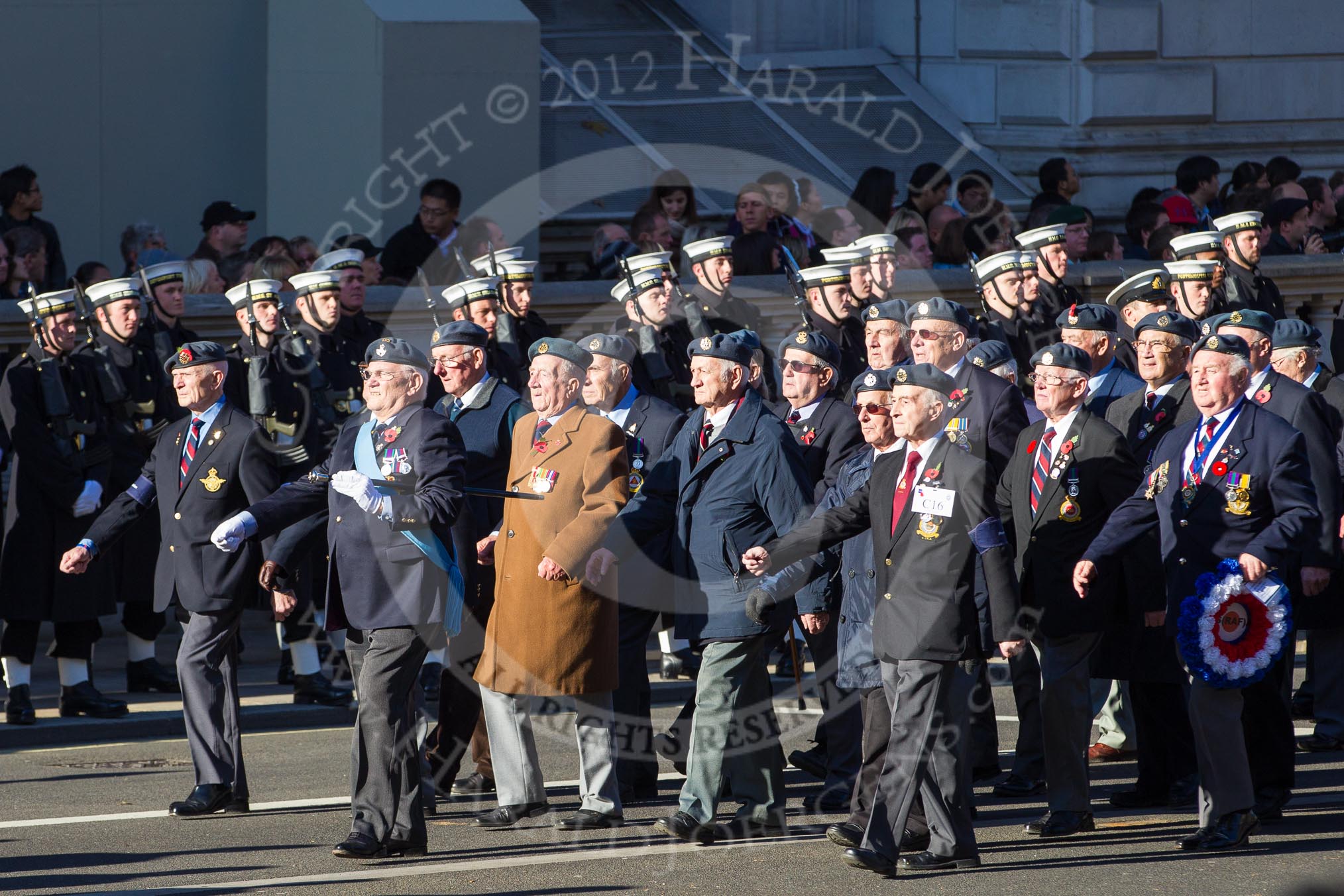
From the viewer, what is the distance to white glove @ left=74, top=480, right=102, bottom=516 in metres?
11.8

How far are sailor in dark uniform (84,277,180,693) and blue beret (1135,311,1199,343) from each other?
548 centimetres

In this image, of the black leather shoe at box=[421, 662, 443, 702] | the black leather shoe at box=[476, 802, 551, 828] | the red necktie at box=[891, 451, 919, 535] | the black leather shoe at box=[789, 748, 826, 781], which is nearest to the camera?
the red necktie at box=[891, 451, 919, 535]

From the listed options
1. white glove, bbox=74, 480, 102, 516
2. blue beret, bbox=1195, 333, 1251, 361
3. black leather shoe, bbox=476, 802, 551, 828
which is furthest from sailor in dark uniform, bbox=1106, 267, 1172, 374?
white glove, bbox=74, 480, 102, 516

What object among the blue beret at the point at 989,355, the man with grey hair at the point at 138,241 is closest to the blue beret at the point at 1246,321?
the blue beret at the point at 989,355

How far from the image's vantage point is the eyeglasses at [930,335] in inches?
400

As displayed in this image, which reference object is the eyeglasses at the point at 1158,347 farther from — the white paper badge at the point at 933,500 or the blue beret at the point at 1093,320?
the white paper badge at the point at 933,500

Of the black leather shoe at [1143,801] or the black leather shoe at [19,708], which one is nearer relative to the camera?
the black leather shoe at [1143,801]

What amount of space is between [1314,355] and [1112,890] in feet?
13.1

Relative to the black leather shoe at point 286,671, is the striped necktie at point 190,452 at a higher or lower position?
higher

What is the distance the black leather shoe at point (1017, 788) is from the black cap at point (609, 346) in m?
2.63

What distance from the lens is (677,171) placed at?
15992mm

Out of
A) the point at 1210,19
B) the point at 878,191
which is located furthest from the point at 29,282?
the point at 1210,19

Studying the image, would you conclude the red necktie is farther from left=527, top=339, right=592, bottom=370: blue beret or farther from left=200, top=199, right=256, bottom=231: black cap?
left=200, top=199, right=256, bottom=231: black cap

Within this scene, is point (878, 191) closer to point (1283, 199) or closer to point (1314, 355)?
point (1283, 199)
